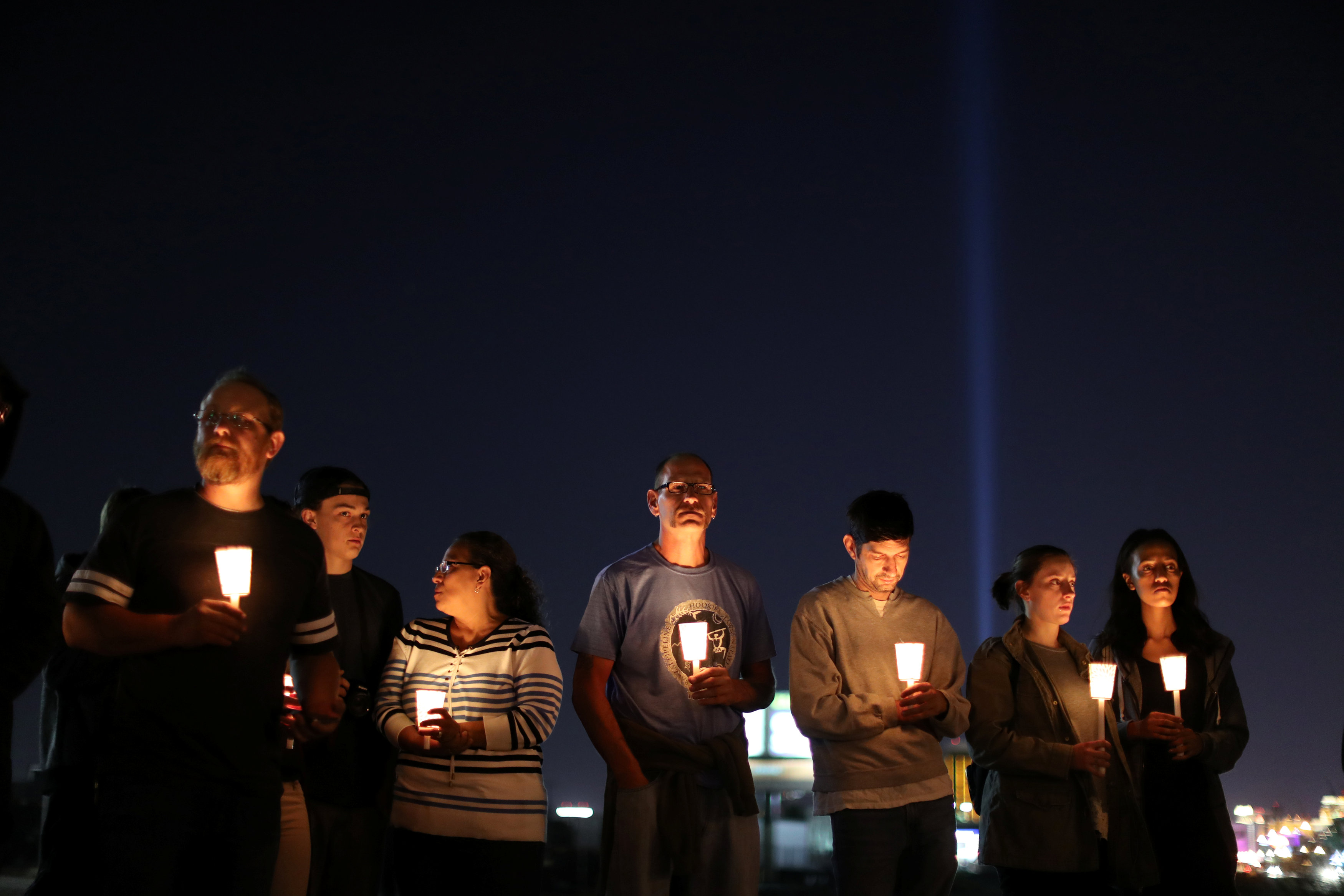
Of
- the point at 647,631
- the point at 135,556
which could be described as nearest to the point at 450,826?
the point at 647,631

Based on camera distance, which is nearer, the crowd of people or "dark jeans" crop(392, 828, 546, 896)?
the crowd of people

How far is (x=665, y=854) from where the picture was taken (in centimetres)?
471

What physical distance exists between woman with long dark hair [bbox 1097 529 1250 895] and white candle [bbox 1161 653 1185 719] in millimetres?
130

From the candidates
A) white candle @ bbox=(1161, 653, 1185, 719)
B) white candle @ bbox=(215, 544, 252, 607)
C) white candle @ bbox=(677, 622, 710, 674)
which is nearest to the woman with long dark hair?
white candle @ bbox=(1161, 653, 1185, 719)

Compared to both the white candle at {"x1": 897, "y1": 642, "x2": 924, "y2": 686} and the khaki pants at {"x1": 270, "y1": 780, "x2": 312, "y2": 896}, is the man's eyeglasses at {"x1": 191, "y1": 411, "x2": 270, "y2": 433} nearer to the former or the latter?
the khaki pants at {"x1": 270, "y1": 780, "x2": 312, "y2": 896}

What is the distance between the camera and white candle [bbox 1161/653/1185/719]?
218 inches

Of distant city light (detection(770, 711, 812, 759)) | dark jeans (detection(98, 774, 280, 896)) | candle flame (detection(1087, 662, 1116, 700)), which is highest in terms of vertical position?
candle flame (detection(1087, 662, 1116, 700))

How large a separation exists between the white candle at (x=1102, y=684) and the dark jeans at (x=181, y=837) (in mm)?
3752

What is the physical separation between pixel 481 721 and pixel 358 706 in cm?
65

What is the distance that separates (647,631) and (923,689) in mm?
1268

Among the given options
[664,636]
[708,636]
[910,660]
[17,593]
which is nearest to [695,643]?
[708,636]

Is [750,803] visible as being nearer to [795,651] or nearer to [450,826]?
[795,651]

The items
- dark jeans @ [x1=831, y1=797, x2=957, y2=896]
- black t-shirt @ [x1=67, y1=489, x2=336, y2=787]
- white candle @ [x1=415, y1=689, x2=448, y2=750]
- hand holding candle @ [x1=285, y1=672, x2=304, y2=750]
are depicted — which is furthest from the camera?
dark jeans @ [x1=831, y1=797, x2=957, y2=896]

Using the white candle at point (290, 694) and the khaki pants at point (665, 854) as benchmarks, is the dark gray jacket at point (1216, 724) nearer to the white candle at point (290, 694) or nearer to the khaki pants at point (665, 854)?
the khaki pants at point (665, 854)
